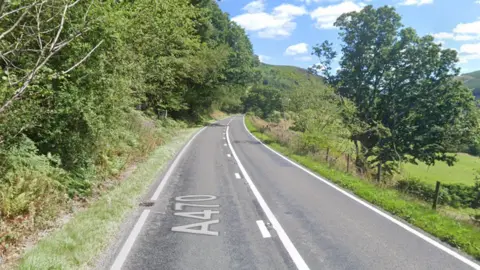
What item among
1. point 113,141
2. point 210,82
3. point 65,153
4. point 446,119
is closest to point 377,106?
point 446,119

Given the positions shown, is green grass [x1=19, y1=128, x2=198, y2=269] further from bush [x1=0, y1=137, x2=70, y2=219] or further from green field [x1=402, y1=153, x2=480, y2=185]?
green field [x1=402, y1=153, x2=480, y2=185]

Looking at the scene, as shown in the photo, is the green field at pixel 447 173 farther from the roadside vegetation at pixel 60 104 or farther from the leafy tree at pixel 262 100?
the leafy tree at pixel 262 100

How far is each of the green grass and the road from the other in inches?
14.8

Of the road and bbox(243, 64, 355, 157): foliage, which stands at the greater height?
bbox(243, 64, 355, 157): foliage

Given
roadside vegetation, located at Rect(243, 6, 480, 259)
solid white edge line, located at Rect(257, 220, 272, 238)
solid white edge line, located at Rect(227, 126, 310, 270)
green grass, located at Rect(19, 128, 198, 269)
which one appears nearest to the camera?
green grass, located at Rect(19, 128, 198, 269)

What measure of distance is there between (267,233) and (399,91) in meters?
27.3

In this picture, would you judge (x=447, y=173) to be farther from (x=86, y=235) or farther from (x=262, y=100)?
(x=262, y=100)

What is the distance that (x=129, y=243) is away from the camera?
19.3 ft

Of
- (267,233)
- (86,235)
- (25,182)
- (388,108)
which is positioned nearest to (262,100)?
(388,108)

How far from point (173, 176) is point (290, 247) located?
709 cm

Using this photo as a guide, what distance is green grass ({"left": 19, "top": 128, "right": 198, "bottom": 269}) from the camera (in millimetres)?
4918

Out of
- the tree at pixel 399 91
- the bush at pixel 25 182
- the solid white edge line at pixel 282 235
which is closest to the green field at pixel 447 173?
the tree at pixel 399 91

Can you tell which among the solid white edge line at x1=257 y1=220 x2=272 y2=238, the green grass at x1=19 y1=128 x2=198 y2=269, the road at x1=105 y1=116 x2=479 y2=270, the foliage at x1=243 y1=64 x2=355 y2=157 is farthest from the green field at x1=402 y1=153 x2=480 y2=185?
the green grass at x1=19 y1=128 x2=198 y2=269

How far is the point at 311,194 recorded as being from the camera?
1021 centimetres
